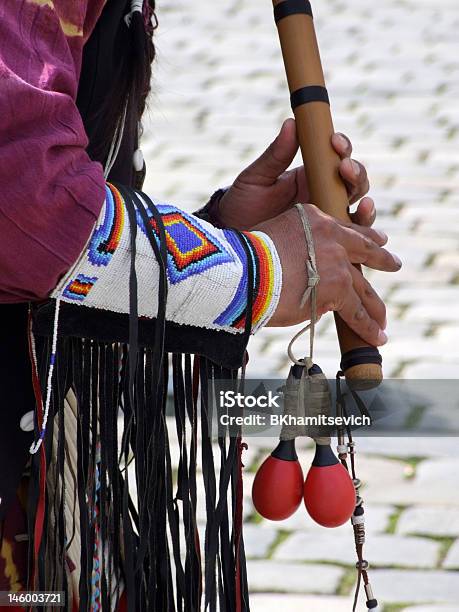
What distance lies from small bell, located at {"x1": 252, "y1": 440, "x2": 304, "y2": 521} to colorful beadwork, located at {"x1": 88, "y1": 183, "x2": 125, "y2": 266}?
378mm

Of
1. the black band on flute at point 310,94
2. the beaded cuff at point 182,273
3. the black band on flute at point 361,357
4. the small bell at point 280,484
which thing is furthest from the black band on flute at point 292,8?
the small bell at point 280,484

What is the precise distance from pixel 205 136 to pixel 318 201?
3957 mm

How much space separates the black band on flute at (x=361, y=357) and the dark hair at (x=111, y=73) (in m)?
0.41

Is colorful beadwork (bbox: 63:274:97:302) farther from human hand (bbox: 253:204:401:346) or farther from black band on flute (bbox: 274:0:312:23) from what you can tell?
black band on flute (bbox: 274:0:312:23)

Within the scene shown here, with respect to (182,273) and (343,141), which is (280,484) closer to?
(182,273)

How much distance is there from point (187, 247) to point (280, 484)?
0.36m

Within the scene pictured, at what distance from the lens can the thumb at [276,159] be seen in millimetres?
1562

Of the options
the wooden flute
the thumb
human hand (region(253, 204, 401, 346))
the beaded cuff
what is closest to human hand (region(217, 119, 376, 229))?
the thumb

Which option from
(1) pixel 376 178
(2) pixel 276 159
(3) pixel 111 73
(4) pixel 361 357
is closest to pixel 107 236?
(3) pixel 111 73

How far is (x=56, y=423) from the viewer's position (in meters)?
1.35

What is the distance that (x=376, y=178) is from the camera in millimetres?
4793

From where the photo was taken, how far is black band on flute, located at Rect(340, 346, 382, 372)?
4.56 ft

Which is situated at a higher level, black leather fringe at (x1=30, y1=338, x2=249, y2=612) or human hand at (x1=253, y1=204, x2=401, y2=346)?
human hand at (x1=253, y1=204, x2=401, y2=346)

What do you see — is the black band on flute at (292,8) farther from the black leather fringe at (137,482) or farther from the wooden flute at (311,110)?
the black leather fringe at (137,482)
